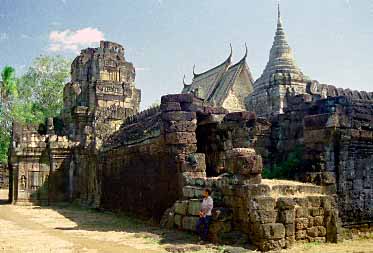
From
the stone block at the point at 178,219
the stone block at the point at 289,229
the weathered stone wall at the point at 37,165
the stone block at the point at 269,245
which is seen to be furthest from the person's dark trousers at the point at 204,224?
the weathered stone wall at the point at 37,165

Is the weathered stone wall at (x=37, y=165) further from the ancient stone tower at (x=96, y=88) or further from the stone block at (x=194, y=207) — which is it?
the stone block at (x=194, y=207)

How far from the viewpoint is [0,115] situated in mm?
35062

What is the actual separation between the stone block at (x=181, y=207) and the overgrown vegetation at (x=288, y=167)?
8.91ft

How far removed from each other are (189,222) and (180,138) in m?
2.26

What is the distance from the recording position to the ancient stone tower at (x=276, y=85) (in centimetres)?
2150

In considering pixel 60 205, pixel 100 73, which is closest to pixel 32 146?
pixel 60 205

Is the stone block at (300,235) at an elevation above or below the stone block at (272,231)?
below

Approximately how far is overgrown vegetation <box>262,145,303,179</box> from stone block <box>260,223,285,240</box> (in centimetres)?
305

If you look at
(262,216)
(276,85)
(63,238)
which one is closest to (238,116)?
(262,216)

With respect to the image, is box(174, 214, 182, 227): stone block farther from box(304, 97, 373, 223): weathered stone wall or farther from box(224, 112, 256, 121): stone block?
box(224, 112, 256, 121): stone block

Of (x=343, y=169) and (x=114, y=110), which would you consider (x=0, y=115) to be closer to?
(x=114, y=110)

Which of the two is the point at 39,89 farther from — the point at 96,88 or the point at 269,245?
the point at 269,245

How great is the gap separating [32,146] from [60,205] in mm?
3074

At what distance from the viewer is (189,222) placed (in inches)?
372
